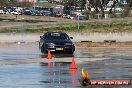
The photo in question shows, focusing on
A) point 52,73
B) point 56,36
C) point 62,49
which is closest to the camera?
point 52,73

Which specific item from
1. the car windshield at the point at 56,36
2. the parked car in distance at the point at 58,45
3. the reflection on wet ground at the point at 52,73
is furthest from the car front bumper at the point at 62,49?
the reflection on wet ground at the point at 52,73

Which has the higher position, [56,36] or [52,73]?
[52,73]

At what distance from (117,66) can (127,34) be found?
2207 centimetres

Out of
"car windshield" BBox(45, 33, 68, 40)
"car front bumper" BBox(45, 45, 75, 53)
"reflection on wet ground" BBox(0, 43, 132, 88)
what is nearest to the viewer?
"reflection on wet ground" BBox(0, 43, 132, 88)

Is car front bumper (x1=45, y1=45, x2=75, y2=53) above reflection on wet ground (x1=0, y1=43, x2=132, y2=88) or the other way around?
the other way around

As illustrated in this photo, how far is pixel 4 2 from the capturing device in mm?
134375

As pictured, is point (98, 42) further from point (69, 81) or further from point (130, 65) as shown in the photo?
point (69, 81)

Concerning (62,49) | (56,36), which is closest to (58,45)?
(62,49)

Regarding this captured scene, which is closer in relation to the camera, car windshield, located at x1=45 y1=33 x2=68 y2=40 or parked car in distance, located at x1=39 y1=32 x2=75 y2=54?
parked car in distance, located at x1=39 y1=32 x2=75 y2=54

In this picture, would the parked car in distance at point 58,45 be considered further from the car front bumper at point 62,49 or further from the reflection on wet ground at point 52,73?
the reflection on wet ground at point 52,73

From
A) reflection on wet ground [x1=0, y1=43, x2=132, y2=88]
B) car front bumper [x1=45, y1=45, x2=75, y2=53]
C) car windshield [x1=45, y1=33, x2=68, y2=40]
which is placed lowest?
car front bumper [x1=45, y1=45, x2=75, y2=53]

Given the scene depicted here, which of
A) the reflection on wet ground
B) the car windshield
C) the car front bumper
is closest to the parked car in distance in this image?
the car front bumper

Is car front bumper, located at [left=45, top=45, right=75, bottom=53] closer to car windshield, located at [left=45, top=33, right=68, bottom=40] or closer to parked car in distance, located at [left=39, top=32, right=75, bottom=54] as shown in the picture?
parked car in distance, located at [left=39, top=32, right=75, bottom=54]

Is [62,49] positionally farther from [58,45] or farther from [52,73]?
[52,73]
